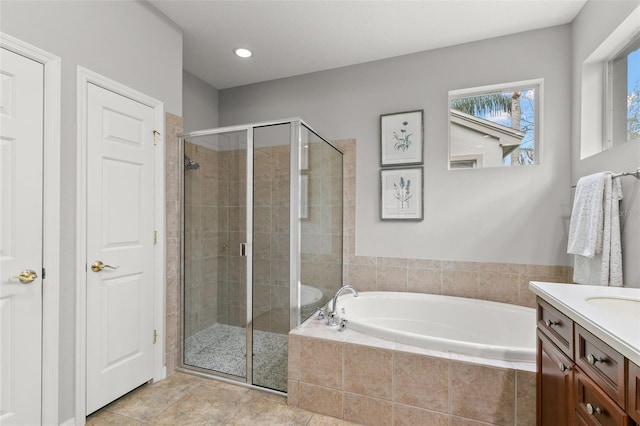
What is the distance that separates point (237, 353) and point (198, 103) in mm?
2566

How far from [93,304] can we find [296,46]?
97.8 inches

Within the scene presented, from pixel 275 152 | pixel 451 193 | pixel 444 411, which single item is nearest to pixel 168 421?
pixel 444 411

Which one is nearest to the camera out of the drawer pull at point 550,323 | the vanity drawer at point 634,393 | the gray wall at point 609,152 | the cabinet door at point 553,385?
the vanity drawer at point 634,393

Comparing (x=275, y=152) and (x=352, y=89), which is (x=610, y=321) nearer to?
(x=275, y=152)

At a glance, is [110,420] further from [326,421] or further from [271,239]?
[271,239]

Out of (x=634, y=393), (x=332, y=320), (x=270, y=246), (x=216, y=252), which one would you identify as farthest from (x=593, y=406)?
(x=216, y=252)

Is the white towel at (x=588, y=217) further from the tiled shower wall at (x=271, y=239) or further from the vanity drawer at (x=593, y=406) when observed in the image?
the tiled shower wall at (x=271, y=239)

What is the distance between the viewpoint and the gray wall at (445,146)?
2.47 meters

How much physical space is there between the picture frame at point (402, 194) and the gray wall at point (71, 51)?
6.87 feet

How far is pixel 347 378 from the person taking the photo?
1.86 m

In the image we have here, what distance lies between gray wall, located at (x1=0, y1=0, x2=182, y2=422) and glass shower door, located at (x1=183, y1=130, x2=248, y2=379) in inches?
A: 25.8

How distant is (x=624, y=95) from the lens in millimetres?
2059

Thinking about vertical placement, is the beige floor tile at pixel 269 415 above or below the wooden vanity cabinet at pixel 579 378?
below

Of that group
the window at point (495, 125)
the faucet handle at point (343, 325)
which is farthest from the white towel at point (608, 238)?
the faucet handle at point (343, 325)
